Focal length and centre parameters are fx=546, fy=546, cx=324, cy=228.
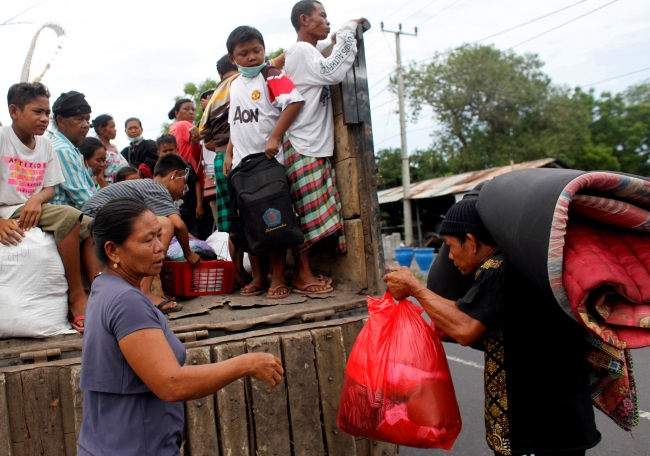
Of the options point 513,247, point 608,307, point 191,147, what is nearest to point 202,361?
point 513,247

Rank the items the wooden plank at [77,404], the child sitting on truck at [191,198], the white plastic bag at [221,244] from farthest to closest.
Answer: the child sitting on truck at [191,198] → the white plastic bag at [221,244] → the wooden plank at [77,404]

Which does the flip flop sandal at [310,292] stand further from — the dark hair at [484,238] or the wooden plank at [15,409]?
the wooden plank at [15,409]

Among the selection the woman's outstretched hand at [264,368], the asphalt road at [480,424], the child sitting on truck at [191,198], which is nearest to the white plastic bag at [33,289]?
the woman's outstretched hand at [264,368]

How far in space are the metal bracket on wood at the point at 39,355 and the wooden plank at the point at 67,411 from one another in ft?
0.32

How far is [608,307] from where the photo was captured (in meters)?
1.66

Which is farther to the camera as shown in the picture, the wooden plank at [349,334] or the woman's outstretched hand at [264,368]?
the wooden plank at [349,334]

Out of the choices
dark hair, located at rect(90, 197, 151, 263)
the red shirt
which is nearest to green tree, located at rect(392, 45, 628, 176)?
the red shirt

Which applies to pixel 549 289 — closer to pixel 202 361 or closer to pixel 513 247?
pixel 513 247

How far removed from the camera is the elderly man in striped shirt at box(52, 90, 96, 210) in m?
3.49

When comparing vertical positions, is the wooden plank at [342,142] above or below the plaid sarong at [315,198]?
above

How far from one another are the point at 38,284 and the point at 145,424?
1421 mm

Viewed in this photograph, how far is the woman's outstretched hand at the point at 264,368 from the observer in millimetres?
1656

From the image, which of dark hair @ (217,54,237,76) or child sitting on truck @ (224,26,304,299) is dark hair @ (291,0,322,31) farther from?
dark hair @ (217,54,237,76)

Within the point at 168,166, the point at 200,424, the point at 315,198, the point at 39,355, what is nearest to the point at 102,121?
the point at 168,166
